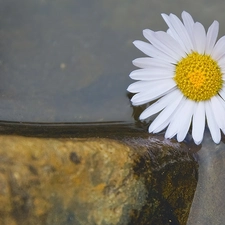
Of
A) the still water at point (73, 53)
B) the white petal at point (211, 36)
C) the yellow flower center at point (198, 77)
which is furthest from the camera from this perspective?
the still water at point (73, 53)

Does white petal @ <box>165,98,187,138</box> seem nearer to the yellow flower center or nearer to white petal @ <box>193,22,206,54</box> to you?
the yellow flower center

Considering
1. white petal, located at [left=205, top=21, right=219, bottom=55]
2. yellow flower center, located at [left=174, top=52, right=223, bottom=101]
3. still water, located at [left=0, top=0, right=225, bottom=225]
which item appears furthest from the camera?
still water, located at [left=0, top=0, right=225, bottom=225]

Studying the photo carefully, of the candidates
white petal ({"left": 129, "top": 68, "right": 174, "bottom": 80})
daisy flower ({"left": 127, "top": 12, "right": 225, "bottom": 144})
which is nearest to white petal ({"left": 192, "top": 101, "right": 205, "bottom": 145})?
daisy flower ({"left": 127, "top": 12, "right": 225, "bottom": 144})

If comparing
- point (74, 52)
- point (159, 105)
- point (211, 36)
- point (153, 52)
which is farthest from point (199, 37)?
point (74, 52)

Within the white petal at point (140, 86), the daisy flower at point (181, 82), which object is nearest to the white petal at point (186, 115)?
the daisy flower at point (181, 82)

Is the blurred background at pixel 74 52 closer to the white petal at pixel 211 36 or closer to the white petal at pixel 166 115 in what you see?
the white petal at pixel 166 115

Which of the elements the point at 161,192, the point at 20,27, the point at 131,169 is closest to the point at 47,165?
the point at 131,169

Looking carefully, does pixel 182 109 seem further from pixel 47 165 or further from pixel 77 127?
pixel 47 165

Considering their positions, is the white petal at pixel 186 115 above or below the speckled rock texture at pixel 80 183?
above
